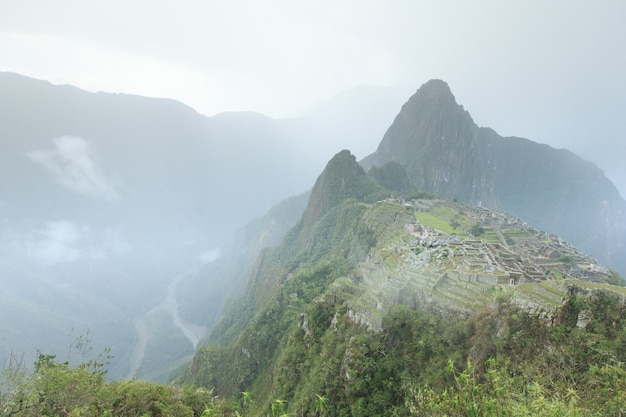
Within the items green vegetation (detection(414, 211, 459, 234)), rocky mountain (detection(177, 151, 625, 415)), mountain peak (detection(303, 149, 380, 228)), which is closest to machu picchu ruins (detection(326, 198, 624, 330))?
rocky mountain (detection(177, 151, 625, 415))

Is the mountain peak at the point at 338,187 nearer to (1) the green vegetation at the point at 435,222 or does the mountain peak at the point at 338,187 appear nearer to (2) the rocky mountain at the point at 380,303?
(1) the green vegetation at the point at 435,222

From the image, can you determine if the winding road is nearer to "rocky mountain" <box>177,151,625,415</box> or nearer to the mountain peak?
the mountain peak

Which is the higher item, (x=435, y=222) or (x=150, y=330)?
(x=435, y=222)

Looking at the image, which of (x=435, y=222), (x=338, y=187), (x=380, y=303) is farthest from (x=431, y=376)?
(x=338, y=187)

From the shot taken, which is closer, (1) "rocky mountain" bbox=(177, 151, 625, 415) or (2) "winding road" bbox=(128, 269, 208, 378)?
(1) "rocky mountain" bbox=(177, 151, 625, 415)

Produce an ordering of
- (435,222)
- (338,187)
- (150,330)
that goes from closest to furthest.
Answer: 1. (435,222)
2. (338,187)
3. (150,330)

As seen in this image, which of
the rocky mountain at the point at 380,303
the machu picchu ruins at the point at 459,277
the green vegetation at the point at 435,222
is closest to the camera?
the machu picchu ruins at the point at 459,277

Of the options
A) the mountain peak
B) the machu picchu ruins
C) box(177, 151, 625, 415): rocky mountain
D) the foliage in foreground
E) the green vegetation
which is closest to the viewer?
the foliage in foreground

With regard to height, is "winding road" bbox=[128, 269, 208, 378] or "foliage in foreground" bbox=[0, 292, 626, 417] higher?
"foliage in foreground" bbox=[0, 292, 626, 417]

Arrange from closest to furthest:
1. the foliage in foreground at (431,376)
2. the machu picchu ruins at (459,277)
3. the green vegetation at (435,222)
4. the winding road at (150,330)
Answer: the foliage in foreground at (431,376) → the machu picchu ruins at (459,277) → the green vegetation at (435,222) → the winding road at (150,330)

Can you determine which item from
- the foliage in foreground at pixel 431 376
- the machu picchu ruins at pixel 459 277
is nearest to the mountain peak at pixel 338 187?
the machu picchu ruins at pixel 459 277

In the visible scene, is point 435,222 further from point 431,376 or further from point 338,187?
point 338,187

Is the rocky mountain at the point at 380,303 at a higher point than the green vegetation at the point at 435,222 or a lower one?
lower
